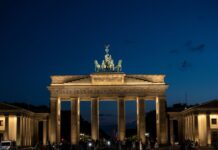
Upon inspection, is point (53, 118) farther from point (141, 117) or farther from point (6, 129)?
point (141, 117)

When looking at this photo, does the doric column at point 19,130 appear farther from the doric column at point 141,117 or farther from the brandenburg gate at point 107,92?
the doric column at point 141,117

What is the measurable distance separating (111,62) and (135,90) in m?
6.58

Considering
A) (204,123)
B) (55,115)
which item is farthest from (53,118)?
(204,123)

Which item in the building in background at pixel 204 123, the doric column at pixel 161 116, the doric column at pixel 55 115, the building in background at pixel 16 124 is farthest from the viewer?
the doric column at pixel 161 116

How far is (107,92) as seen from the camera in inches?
3716

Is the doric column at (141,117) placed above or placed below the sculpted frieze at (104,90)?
below

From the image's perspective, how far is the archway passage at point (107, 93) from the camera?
3711 inches

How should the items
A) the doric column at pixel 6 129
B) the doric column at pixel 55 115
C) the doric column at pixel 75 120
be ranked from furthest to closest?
the doric column at pixel 55 115 < the doric column at pixel 75 120 < the doric column at pixel 6 129

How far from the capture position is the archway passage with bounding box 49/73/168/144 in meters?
94.2

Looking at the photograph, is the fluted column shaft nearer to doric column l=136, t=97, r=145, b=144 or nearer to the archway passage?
the archway passage

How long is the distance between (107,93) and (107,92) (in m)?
0.18

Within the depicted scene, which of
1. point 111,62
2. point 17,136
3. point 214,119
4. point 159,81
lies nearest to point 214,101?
point 214,119

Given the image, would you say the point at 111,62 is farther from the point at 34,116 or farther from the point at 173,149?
the point at 173,149

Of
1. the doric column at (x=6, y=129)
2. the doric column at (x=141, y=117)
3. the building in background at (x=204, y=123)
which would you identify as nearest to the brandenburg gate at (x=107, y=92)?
the doric column at (x=141, y=117)
